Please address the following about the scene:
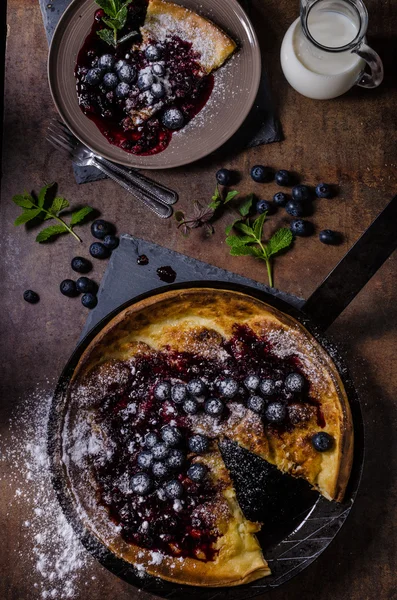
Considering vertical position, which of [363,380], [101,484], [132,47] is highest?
[132,47]

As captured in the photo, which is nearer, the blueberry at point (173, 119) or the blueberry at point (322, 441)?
the blueberry at point (322, 441)

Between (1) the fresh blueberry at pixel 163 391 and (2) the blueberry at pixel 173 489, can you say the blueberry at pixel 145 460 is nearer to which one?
(2) the blueberry at pixel 173 489

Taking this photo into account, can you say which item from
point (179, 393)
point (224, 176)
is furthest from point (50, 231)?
point (179, 393)

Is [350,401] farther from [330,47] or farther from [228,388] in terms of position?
[330,47]

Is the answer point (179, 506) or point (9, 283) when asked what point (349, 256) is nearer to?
point (179, 506)

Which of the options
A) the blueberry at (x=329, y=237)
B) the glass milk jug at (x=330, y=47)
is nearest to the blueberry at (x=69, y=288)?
the blueberry at (x=329, y=237)

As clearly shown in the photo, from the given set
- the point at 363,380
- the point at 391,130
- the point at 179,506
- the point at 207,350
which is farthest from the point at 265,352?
the point at 391,130
